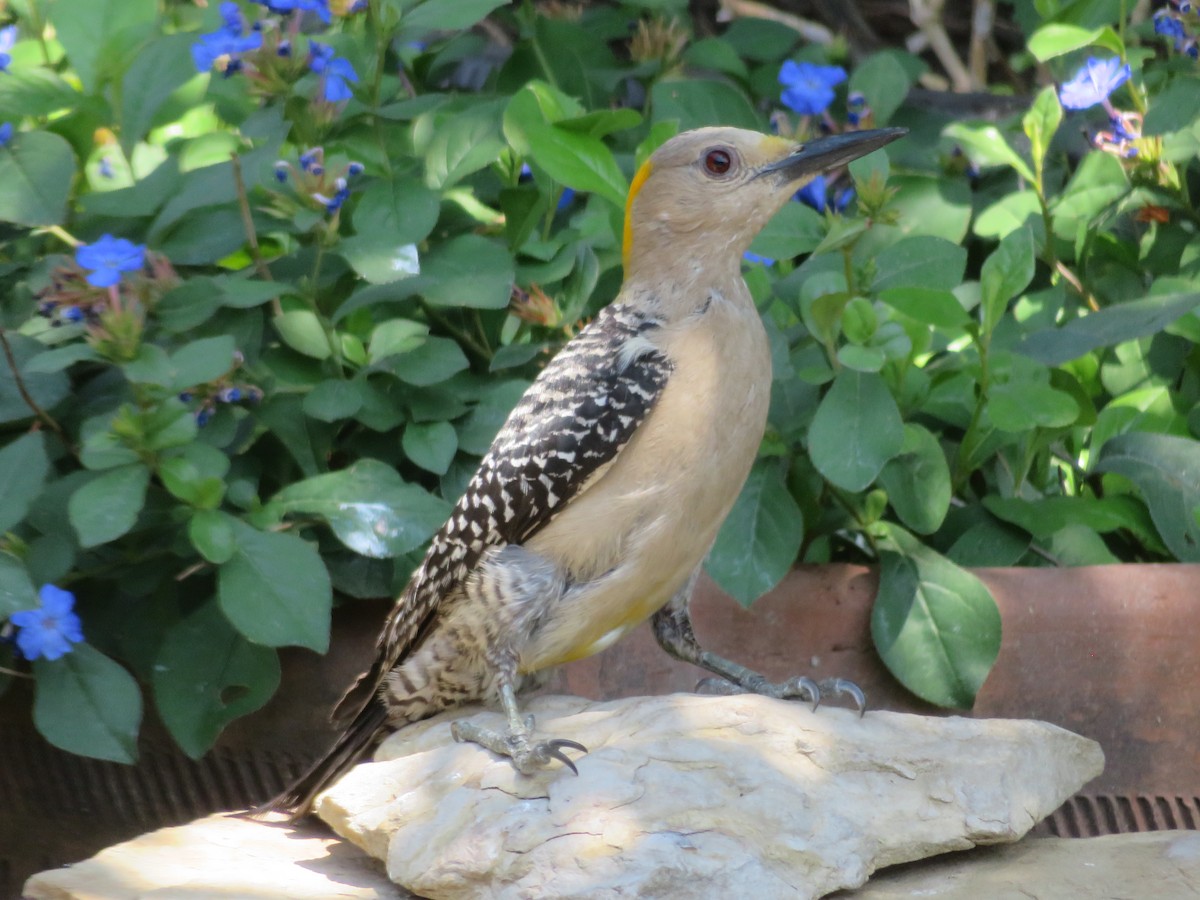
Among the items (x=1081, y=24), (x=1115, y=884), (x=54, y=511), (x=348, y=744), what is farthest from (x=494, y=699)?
(x=1081, y=24)

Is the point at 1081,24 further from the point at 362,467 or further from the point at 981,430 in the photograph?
the point at 362,467

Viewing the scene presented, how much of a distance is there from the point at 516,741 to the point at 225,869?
72cm

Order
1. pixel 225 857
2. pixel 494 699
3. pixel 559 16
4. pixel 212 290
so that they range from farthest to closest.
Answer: pixel 559 16, pixel 212 290, pixel 494 699, pixel 225 857

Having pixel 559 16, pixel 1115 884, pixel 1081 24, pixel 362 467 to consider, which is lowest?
pixel 1115 884

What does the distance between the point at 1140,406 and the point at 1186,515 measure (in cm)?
57

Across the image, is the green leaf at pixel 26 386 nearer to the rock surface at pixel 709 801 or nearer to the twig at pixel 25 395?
the twig at pixel 25 395

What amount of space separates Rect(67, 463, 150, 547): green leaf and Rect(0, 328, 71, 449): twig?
426 millimetres

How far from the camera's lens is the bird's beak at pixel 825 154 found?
3.64 m

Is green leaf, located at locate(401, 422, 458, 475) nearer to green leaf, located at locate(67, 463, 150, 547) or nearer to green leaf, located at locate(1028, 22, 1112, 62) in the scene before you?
green leaf, located at locate(67, 463, 150, 547)

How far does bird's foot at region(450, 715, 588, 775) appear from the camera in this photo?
313 centimetres

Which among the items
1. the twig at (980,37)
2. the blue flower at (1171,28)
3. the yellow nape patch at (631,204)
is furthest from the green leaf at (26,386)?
the twig at (980,37)

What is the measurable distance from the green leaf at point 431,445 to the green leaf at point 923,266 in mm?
1333

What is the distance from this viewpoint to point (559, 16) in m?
6.27

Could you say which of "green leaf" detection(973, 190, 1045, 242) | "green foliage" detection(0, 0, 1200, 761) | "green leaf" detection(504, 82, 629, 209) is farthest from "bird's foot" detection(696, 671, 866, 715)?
"green leaf" detection(973, 190, 1045, 242)
